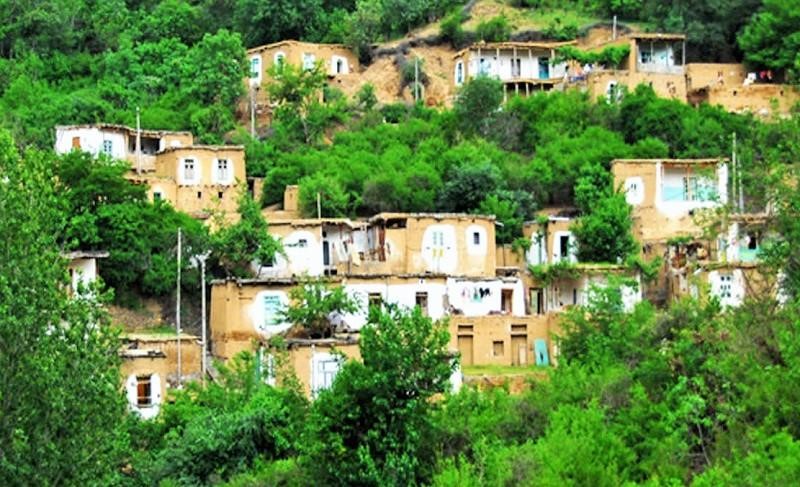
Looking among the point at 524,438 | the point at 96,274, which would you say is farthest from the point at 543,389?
the point at 96,274

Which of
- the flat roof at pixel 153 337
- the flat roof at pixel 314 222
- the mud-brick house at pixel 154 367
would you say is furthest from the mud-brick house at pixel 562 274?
the mud-brick house at pixel 154 367

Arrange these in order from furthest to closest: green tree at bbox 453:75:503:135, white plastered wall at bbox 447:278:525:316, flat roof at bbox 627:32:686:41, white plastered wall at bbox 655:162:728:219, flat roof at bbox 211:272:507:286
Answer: flat roof at bbox 627:32:686:41, green tree at bbox 453:75:503:135, white plastered wall at bbox 655:162:728:219, white plastered wall at bbox 447:278:525:316, flat roof at bbox 211:272:507:286

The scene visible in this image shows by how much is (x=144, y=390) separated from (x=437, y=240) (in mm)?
10640

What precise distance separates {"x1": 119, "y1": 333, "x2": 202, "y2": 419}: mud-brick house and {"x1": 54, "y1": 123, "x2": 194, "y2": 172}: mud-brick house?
10.8 m

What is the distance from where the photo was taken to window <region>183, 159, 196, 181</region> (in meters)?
52.3

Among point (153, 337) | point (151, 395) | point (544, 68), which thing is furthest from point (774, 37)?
point (151, 395)

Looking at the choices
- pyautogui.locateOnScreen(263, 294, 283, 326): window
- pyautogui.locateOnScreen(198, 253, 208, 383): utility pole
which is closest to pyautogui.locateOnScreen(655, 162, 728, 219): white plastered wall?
pyautogui.locateOnScreen(263, 294, 283, 326): window

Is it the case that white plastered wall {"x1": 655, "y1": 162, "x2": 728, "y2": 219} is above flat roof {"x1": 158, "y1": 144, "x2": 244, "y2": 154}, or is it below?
below

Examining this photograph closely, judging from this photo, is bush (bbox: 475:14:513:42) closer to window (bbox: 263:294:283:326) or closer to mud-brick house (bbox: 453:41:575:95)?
mud-brick house (bbox: 453:41:575:95)

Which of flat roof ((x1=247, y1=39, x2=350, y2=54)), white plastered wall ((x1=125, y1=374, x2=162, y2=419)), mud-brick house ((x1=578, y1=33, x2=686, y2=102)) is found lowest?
white plastered wall ((x1=125, y1=374, x2=162, y2=419))

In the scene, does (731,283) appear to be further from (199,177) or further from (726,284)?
(199,177)

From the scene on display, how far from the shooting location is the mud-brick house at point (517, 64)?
198 feet

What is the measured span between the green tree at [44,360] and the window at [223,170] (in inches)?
921

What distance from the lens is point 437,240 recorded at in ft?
157
